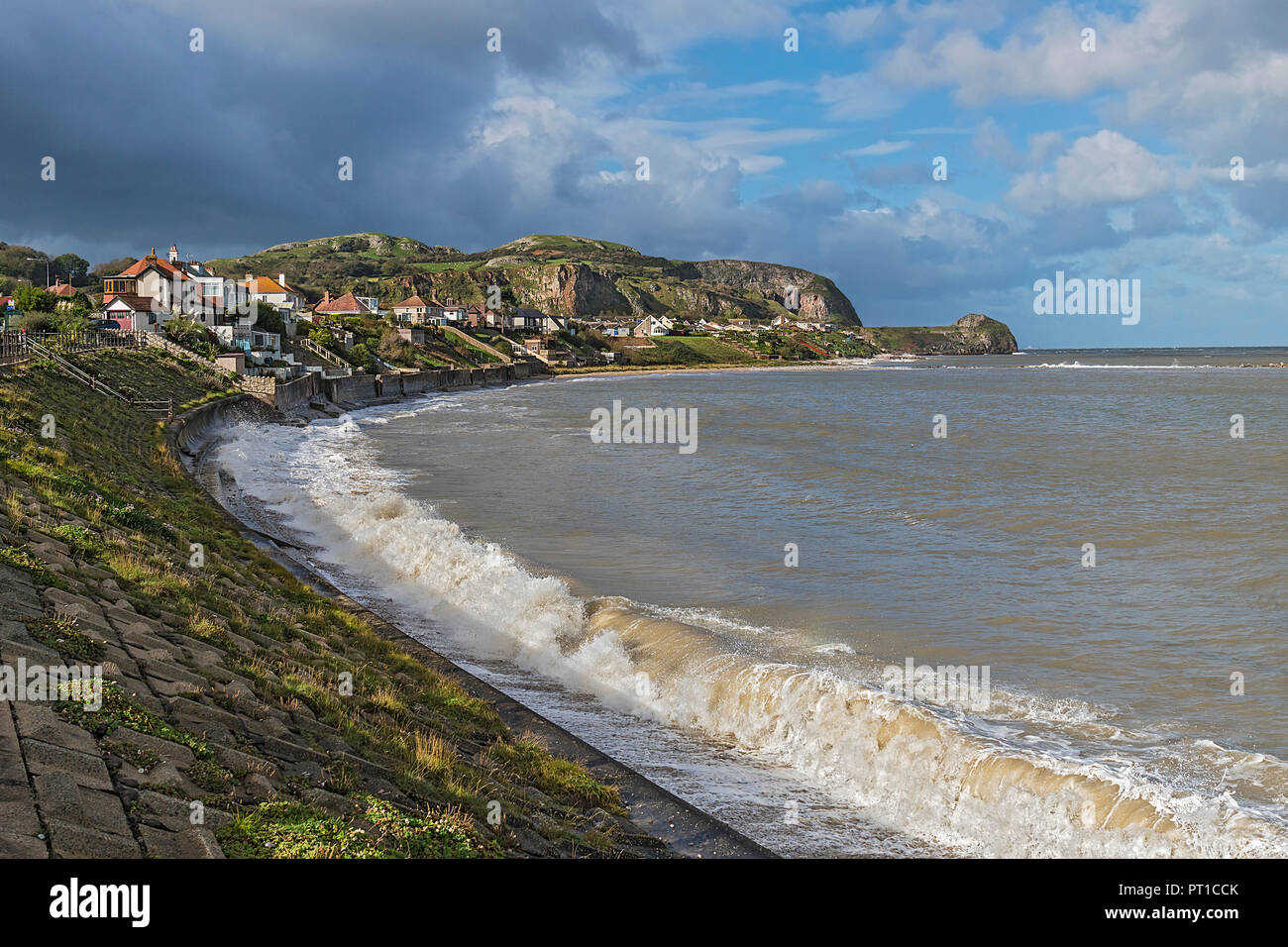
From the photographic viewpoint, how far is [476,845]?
6.54 m

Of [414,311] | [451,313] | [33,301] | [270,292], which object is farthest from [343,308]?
[33,301]

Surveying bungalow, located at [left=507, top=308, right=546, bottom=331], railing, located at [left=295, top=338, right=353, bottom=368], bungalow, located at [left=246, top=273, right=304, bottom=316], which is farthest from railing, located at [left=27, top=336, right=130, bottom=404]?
bungalow, located at [left=507, top=308, right=546, bottom=331]

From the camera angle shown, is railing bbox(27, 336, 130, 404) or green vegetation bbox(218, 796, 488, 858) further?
railing bbox(27, 336, 130, 404)

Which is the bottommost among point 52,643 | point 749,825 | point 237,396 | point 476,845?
point 749,825

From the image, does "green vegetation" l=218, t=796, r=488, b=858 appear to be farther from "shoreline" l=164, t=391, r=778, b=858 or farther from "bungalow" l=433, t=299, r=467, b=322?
"bungalow" l=433, t=299, r=467, b=322

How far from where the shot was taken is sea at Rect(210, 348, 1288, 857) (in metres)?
9.53

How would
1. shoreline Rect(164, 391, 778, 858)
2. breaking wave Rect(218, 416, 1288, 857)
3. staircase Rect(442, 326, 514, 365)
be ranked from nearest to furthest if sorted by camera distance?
shoreline Rect(164, 391, 778, 858) → breaking wave Rect(218, 416, 1288, 857) → staircase Rect(442, 326, 514, 365)

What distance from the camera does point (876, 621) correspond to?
15.8 meters

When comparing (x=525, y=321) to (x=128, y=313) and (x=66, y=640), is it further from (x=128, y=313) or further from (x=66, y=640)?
(x=66, y=640)

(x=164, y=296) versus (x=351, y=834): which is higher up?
(x=164, y=296)

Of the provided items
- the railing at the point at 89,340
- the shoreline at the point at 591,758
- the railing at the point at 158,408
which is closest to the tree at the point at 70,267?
the railing at the point at 89,340
